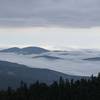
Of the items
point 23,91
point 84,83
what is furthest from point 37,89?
point 84,83

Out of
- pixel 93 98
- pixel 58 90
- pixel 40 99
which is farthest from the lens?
pixel 58 90

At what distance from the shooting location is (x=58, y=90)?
69.8m

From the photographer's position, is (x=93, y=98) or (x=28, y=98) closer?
(x=93, y=98)

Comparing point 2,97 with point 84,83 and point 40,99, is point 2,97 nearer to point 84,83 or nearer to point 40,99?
point 40,99

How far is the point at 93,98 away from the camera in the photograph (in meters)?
60.2

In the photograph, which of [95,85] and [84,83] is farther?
[84,83]

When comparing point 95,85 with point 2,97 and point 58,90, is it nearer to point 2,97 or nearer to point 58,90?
point 58,90

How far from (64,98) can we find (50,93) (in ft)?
11.2

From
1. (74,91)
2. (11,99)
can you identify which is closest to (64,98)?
Result: (74,91)

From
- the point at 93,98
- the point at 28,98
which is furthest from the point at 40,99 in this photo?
the point at 93,98

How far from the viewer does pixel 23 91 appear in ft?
236

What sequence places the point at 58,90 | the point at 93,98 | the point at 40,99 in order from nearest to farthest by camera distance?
the point at 93,98 < the point at 40,99 < the point at 58,90

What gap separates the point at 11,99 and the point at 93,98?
1150 centimetres

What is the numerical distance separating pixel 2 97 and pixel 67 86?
30.7ft
